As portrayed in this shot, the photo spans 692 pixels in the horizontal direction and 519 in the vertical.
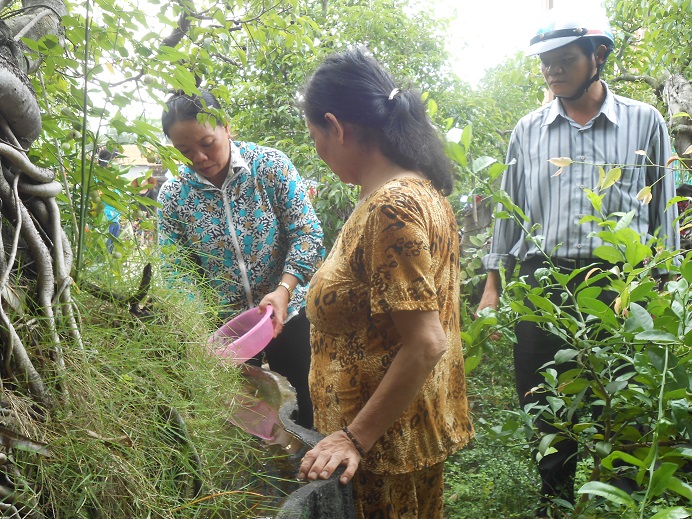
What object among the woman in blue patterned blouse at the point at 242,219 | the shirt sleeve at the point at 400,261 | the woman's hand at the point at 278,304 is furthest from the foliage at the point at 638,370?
the woman in blue patterned blouse at the point at 242,219

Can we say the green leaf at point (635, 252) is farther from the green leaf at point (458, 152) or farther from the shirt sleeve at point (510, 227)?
the shirt sleeve at point (510, 227)

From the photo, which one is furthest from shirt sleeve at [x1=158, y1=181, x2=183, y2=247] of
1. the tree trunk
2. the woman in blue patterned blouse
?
the tree trunk

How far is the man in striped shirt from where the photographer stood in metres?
2.71

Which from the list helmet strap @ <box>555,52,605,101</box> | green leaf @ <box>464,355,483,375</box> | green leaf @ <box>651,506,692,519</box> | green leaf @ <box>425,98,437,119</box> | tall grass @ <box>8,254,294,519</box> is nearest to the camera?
green leaf @ <box>651,506,692,519</box>

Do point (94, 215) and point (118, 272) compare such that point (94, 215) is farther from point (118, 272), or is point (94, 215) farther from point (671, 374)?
point (671, 374)

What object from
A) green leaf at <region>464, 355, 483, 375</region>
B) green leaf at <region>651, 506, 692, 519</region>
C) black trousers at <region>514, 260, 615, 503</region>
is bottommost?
black trousers at <region>514, 260, 615, 503</region>

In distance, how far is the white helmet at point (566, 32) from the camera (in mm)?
2666

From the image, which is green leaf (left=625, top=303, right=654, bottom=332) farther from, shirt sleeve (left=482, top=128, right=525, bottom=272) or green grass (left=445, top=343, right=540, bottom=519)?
shirt sleeve (left=482, top=128, right=525, bottom=272)

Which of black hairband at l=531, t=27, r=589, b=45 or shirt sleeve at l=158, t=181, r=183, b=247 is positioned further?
shirt sleeve at l=158, t=181, r=183, b=247

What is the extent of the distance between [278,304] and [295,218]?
43 centimetres

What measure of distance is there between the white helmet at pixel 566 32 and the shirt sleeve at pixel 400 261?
147 centimetres

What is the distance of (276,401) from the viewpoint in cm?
200

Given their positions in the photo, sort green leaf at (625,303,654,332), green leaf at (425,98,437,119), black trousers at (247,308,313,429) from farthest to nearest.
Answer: black trousers at (247,308,313,429) → green leaf at (425,98,437,119) → green leaf at (625,303,654,332)

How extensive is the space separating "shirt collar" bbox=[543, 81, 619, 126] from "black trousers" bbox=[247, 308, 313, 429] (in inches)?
53.6
